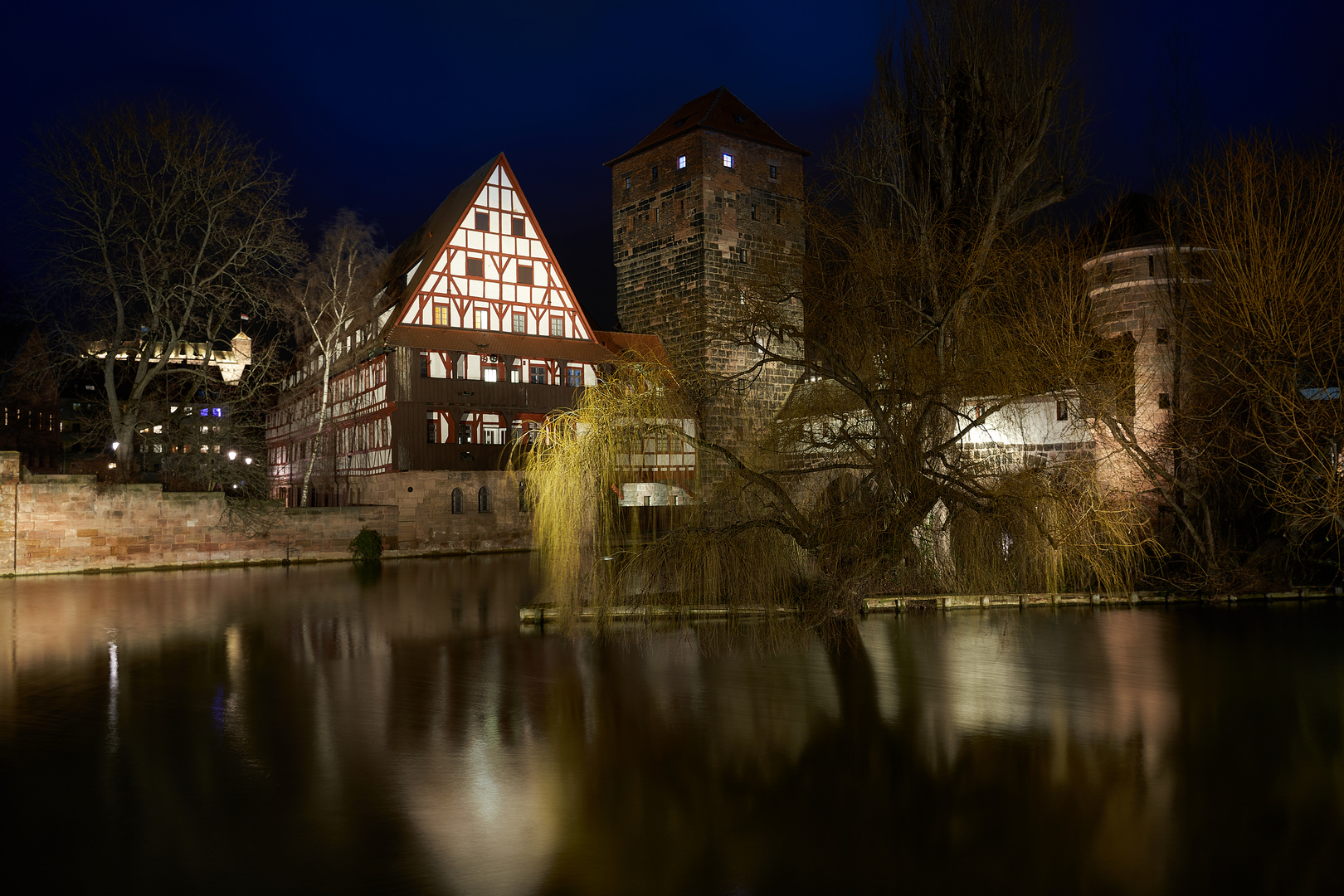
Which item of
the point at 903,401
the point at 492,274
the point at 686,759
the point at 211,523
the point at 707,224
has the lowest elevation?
the point at 686,759

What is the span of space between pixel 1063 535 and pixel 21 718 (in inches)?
419

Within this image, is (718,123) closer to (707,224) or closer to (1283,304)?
(707,224)

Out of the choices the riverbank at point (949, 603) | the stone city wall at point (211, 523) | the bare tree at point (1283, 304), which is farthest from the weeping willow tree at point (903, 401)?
the stone city wall at point (211, 523)

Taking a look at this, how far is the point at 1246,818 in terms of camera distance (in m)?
5.66

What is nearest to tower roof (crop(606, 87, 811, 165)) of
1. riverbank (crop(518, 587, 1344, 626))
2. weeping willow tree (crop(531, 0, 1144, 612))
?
weeping willow tree (crop(531, 0, 1144, 612))

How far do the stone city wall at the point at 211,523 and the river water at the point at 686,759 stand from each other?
8643mm

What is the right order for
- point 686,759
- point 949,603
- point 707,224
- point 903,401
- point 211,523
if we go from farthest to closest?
point 707,224 < point 211,523 < point 949,603 < point 903,401 < point 686,759

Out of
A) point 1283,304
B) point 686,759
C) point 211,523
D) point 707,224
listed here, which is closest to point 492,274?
point 707,224

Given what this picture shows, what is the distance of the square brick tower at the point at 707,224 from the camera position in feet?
94.1

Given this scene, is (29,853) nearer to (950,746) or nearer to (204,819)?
(204,819)

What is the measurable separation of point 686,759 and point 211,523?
723 inches

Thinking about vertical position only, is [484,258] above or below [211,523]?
above

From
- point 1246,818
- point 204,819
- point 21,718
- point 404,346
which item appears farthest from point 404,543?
point 1246,818

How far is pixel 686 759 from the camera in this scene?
6.71 m
